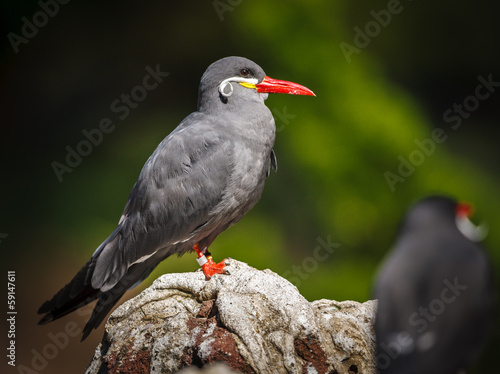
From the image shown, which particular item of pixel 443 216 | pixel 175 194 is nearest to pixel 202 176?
pixel 175 194

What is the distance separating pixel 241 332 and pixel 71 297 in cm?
99

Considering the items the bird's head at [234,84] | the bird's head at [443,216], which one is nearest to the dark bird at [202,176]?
the bird's head at [234,84]

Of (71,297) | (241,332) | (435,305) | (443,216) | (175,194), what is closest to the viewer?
(435,305)

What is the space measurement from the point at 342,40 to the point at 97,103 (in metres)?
2.61

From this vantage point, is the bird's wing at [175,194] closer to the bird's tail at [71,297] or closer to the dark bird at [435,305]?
the bird's tail at [71,297]

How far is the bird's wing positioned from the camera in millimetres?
3609

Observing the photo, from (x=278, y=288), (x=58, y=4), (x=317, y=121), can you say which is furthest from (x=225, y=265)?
(x=58, y=4)

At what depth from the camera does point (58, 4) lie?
6844mm

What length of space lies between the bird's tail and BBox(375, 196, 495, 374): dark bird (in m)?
1.83

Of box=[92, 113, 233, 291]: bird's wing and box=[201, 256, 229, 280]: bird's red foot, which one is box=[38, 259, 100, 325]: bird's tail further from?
box=[201, 256, 229, 280]: bird's red foot

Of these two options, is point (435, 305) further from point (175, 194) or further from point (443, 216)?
point (175, 194)

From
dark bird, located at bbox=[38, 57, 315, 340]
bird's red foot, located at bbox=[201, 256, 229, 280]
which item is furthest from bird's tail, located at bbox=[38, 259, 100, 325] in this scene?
bird's red foot, located at bbox=[201, 256, 229, 280]

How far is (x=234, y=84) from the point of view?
364 cm

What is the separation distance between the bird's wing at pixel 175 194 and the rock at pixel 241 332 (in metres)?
0.34
